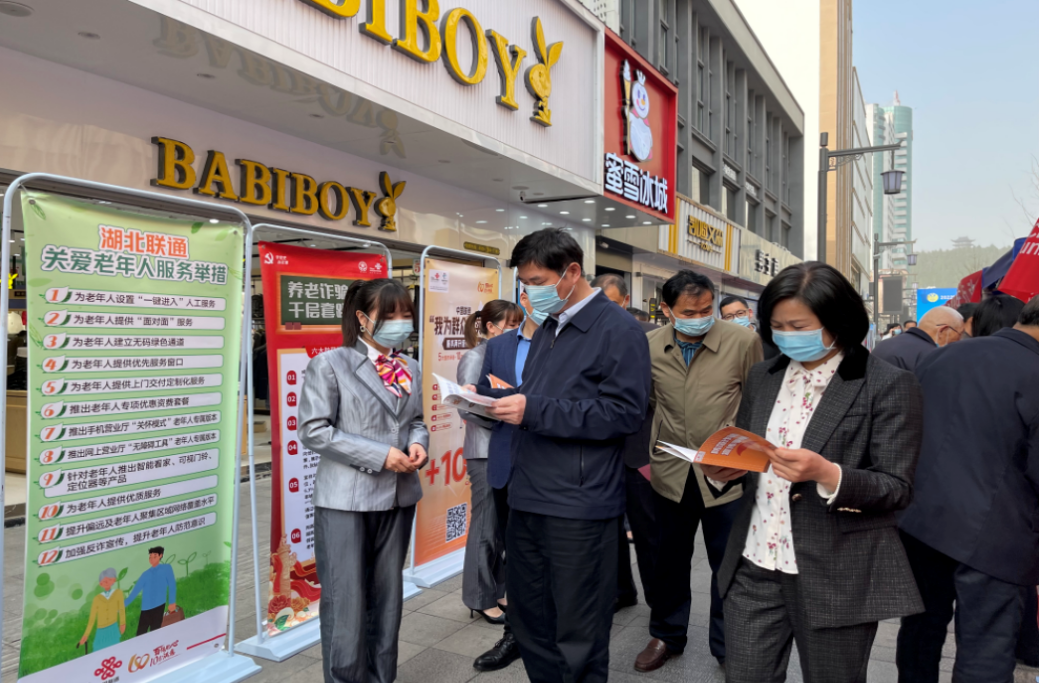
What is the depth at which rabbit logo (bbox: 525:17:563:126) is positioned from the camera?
820 cm

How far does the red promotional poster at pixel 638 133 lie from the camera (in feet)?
31.9

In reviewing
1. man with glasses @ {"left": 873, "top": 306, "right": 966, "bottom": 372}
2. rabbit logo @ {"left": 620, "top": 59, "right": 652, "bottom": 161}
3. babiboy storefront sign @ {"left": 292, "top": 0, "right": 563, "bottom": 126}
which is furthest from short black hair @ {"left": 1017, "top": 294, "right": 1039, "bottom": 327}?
rabbit logo @ {"left": 620, "top": 59, "right": 652, "bottom": 161}

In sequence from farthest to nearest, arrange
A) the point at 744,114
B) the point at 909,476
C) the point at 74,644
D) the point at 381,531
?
the point at 744,114, the point at 381,531, the point at 74,644, the point at 909,476

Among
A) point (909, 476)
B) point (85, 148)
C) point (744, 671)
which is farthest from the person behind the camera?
point (85, 148)

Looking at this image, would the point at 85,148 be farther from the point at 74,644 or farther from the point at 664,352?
the point at 664,352

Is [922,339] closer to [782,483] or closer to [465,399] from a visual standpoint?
[782,483]

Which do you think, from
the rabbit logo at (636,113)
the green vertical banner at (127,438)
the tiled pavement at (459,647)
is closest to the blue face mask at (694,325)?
the tiled pavement at (459,647)

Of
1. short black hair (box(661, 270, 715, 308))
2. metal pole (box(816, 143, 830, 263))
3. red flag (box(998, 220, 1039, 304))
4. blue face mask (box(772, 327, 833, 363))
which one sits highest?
metal pole (box(816, 143, 830, 263))

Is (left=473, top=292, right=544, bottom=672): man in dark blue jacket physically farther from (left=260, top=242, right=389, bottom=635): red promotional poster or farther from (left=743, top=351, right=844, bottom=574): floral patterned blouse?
(left=743, top=351, right=844, bottom=574): floral patterned blouse

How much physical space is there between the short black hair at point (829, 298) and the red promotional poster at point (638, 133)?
7410 mm

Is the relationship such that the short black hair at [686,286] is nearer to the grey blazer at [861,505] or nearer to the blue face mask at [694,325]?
the blue face mask at [694,325]

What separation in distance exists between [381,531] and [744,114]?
2373cm

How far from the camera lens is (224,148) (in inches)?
245

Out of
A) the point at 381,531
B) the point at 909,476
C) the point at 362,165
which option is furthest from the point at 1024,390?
the point at 362,165
